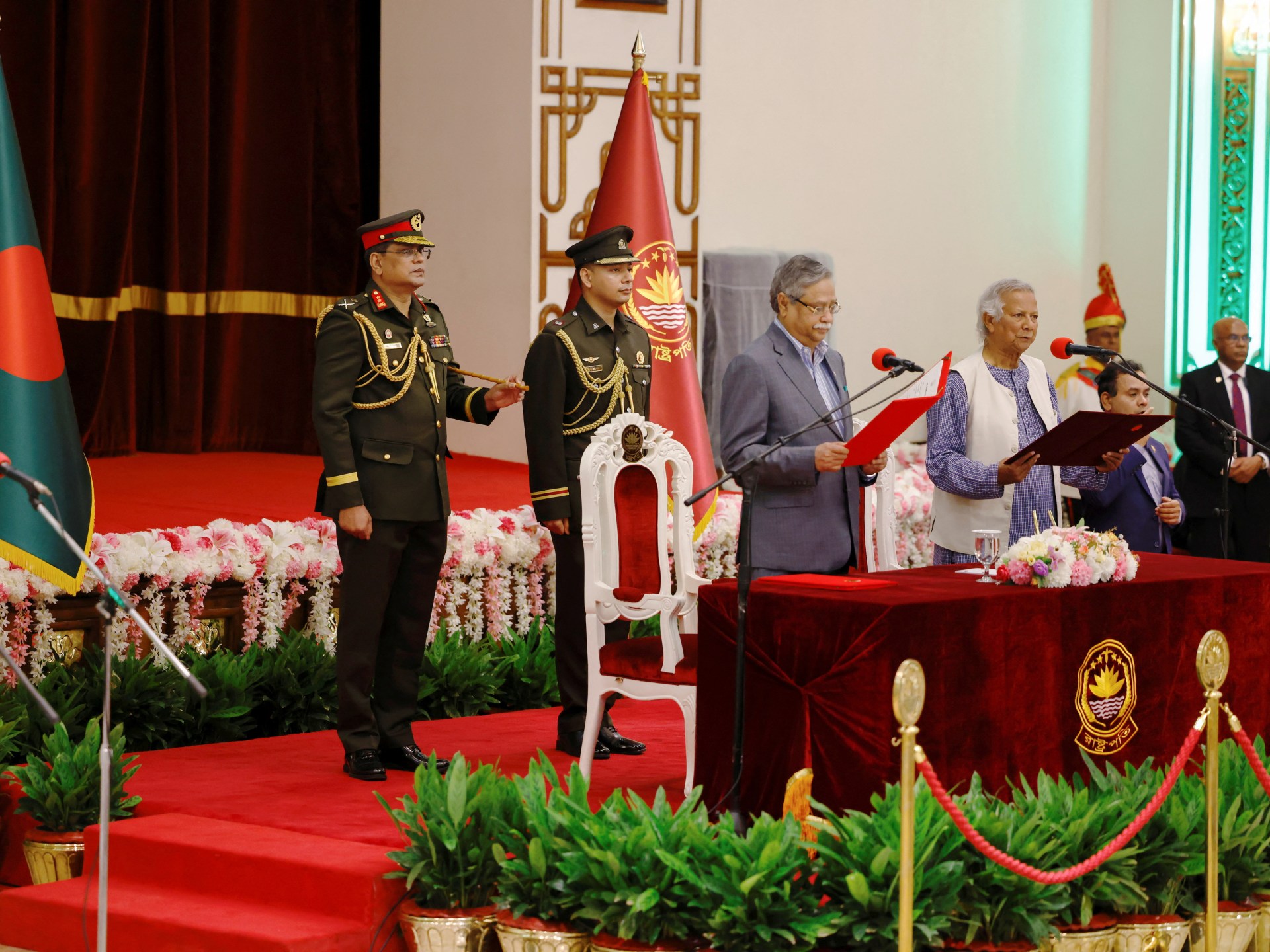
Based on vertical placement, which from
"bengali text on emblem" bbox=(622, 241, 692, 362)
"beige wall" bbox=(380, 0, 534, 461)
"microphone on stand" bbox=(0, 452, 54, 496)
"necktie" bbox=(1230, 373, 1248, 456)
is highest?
"beige wall" bbox=(380, 0, 534, 461)

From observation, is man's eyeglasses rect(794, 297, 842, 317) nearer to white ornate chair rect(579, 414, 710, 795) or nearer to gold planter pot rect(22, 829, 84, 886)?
white ornate chair rect(579, 414, 710, 795)

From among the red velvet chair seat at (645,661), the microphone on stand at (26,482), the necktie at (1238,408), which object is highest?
the necktie at (1238,408)

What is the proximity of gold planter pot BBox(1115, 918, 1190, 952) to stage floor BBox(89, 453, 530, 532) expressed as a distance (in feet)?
11.2

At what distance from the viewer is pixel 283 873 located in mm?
3568

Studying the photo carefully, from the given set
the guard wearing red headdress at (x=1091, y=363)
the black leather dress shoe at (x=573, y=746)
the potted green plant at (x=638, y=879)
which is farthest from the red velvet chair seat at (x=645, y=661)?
the guard wearing red headdress at (x=1091, y=363)

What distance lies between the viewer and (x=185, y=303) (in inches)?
310

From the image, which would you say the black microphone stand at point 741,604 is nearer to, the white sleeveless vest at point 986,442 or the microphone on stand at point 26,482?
the white sleeveless vest at point 986,442

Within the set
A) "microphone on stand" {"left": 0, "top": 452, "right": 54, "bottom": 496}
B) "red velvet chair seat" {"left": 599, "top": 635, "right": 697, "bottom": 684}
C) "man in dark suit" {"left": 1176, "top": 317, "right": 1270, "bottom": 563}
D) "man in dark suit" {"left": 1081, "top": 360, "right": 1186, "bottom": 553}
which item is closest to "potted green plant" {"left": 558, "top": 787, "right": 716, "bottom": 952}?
"red velvet chair seat" {"left": 599, "top": 635, "right": 697, "bottom": 684}

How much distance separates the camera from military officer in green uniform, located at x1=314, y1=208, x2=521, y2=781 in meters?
4.33

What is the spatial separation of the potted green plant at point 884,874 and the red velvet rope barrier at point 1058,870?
0.30ft

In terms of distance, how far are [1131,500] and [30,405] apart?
11.2 ft

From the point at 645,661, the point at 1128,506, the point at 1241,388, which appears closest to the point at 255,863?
the point at 645,661

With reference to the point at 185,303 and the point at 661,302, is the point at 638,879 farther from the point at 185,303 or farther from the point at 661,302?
the point at 185,303

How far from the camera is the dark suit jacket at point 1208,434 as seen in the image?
7.03 metres
